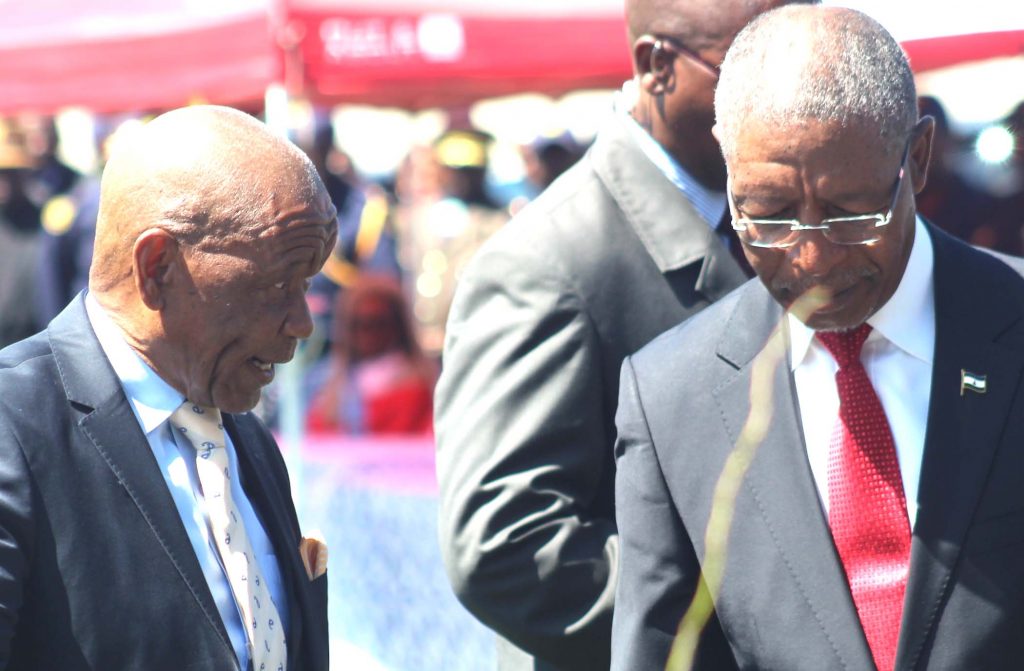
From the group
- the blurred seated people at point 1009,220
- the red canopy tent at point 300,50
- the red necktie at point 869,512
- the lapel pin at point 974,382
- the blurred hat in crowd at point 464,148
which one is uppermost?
the lapel pin at point 974,382

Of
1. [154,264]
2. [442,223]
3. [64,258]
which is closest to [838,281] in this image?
[154,264]

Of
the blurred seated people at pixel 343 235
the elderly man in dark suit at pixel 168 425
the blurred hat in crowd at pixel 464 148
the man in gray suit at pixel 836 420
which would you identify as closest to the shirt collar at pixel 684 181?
the man in gray suit at pixel 836 420

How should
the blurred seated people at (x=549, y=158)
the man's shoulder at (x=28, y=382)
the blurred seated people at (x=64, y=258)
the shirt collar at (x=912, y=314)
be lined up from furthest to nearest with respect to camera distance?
the blurred seated people at (x=64, y=258) < the blurred seated people at (x=549, y=158) < the shirt collar at (x=912, y=314) < the man's shoulder at (x=28, y=382)

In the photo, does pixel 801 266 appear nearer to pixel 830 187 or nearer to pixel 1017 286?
pixel 830 187

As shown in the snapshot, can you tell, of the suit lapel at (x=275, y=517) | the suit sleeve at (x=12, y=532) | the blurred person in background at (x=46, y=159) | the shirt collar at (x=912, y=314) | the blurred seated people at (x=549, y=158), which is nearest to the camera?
the suit sleeve at (x=12, y=532)

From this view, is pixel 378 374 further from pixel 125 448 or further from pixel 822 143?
pixel 822 143

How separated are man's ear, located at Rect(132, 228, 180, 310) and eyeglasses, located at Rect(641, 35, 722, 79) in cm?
113

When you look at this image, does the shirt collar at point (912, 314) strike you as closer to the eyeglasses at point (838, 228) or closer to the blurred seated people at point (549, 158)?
the eyeglasses at point (838, 228)

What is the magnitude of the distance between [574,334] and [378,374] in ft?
16.7

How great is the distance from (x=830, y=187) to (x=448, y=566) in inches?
43.7

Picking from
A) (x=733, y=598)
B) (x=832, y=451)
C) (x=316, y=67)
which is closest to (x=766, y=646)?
(x=733, y=598)

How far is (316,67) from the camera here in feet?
23.6

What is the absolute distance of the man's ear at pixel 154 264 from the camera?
2.40m

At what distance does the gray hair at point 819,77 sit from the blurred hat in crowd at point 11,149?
9.06 m
